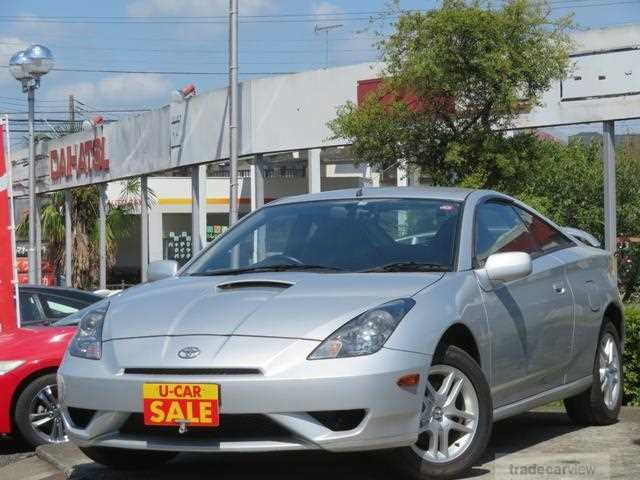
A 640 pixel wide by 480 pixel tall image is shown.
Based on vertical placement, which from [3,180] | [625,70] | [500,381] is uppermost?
[625,70]

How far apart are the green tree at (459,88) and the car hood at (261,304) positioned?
697cm

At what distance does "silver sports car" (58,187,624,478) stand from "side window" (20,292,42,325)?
453 centimetres

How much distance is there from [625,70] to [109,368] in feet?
31.7

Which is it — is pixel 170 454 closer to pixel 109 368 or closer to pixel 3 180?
pixel 109 368

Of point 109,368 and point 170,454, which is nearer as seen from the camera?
point 109,368

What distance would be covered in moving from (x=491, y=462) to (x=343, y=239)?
1375 millimetres

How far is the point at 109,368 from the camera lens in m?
5.20

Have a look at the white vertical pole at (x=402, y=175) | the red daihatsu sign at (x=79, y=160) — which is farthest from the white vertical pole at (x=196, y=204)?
the red daihatsu sign at (x=79, y=160)

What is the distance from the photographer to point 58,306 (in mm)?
10789

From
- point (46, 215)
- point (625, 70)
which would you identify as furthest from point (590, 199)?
point (46, 215)

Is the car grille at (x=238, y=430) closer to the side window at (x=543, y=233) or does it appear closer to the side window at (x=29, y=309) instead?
the side window at (x=543, y=233)

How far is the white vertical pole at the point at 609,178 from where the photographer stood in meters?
13.7

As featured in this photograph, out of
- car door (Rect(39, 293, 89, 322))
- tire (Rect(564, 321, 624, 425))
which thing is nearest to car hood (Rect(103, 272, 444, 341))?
tire (Rect(564, 321, 624, 425))
